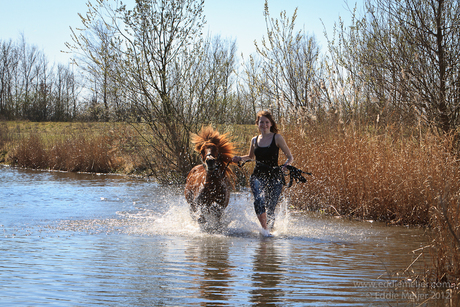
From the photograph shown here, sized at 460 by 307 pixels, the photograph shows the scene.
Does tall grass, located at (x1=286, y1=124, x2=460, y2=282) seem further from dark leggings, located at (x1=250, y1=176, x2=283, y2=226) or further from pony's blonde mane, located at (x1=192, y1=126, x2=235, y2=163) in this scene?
pony's blonde mane, located at (x1=192, y1=126, x2=235, y2=163)

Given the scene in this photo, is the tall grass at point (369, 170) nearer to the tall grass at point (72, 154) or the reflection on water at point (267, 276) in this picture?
the reflection on water at point (267, 276)

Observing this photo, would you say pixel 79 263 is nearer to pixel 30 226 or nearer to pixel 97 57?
pixel 30 226

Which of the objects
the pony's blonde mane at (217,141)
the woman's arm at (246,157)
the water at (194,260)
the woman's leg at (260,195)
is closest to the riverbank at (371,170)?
the water at (194,260)

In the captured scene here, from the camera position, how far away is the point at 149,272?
427 cm

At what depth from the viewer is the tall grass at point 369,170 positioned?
745 centimetres

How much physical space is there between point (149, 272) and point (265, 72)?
10.0m

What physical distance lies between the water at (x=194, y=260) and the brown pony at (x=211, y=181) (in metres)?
0.32

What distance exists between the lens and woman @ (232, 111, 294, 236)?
258 inches

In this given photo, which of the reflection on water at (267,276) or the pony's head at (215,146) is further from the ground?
the pony's head at (215,146)

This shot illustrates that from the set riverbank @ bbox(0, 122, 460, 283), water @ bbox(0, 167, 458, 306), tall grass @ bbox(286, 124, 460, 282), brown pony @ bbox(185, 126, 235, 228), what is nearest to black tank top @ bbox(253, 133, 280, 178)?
brown pony @ bbox(185, 126, 235, 228)

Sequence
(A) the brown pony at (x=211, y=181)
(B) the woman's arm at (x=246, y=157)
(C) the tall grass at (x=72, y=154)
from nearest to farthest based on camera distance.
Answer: (B) the woman's arm at (x=246, y=157), (A) the brown pony at (x=211, y=181), (C) the tall grass at (x=72, y=154)

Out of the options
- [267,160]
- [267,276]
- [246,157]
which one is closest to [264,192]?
[267,160]

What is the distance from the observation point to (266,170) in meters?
6.57

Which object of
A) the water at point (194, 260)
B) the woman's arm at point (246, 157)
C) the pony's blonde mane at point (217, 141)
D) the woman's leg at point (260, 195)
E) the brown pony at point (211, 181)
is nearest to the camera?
the water at point (194, 260)
